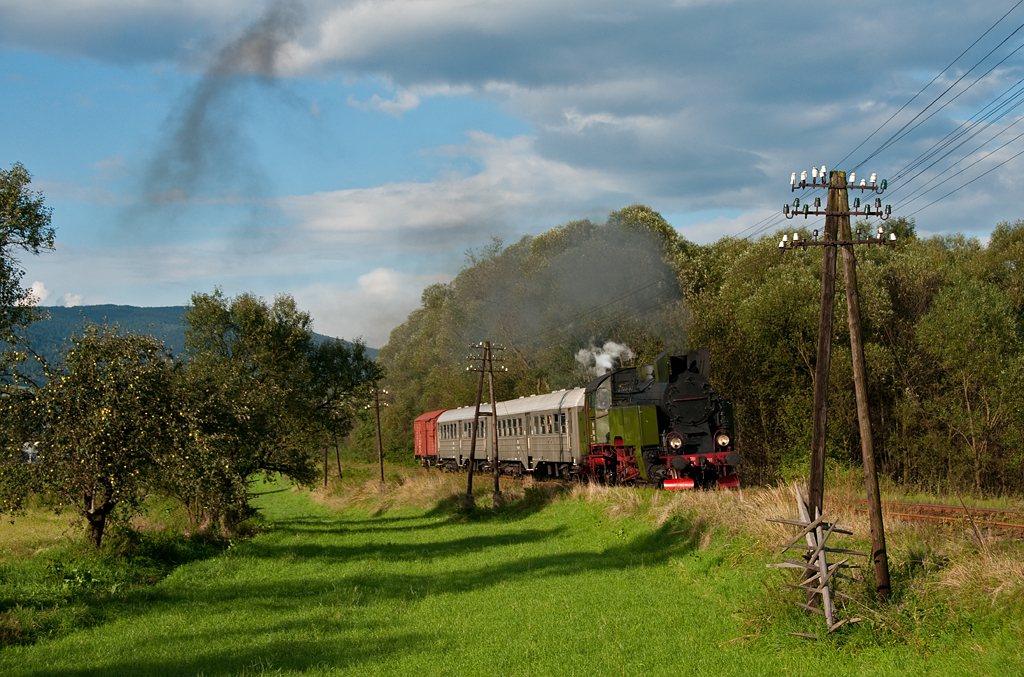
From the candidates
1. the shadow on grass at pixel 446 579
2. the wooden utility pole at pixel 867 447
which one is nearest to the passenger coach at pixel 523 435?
the shadow on grass at pixel 446 579

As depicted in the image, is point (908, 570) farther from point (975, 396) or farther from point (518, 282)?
point (518, 282)

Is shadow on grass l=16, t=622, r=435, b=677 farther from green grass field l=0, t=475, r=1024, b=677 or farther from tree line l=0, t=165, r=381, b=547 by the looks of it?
tree line l=0, t=165, r=381, b=547

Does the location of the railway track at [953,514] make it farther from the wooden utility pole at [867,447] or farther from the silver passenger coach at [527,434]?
the silver passenger coach at [527,434]

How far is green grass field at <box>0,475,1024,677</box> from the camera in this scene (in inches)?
423

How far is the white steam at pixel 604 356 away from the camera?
48.6 metres

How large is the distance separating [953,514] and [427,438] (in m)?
40.8

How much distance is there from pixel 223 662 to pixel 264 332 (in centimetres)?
2585

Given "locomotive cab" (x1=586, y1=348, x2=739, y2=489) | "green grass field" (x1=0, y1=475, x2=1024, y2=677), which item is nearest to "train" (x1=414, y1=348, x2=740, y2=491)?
"locomotive cab" (x1=586, y1=348, x2=739, y2=489)

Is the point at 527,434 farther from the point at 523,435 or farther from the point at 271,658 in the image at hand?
the point at 271,658

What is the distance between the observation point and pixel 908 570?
12148mm

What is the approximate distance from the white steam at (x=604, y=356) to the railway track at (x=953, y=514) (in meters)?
27.0

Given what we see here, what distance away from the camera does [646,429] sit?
23.1 m

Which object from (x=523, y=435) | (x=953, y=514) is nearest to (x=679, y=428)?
(x=953, y=514)

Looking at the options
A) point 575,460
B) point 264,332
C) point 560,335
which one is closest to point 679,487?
point 575,460
